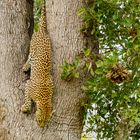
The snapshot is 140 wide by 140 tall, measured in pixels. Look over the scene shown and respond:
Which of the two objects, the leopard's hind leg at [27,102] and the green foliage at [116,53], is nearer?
the green foliage at [116,53]

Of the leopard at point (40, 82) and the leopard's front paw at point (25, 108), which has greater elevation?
the leopard at point (40, 82)

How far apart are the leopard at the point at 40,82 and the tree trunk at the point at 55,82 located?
0.11 ft

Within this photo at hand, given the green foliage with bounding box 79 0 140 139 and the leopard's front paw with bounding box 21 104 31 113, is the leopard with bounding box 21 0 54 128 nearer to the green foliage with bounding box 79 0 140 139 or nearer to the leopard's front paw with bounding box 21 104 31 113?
the leopard's front paw with bounding box 21 104 31 113

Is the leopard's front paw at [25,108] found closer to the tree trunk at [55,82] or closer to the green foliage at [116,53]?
the tree trunk at [55,82]

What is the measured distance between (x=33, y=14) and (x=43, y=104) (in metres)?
0.58

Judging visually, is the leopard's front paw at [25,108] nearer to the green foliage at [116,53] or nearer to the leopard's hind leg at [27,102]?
the leopard's hind leg at [27,102]

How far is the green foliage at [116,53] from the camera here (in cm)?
214

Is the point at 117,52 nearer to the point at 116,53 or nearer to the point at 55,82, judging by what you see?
the point at 116,53

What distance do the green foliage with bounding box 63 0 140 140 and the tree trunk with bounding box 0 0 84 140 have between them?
8 centimetres

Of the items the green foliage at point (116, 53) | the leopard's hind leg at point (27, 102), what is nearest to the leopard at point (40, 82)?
the leopard's hind leg at point (27, 102)

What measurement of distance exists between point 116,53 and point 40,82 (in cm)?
46

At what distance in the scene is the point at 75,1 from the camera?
2355mm

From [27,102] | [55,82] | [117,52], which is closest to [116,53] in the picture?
[117,52]

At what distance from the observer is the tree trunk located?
2312 mm
